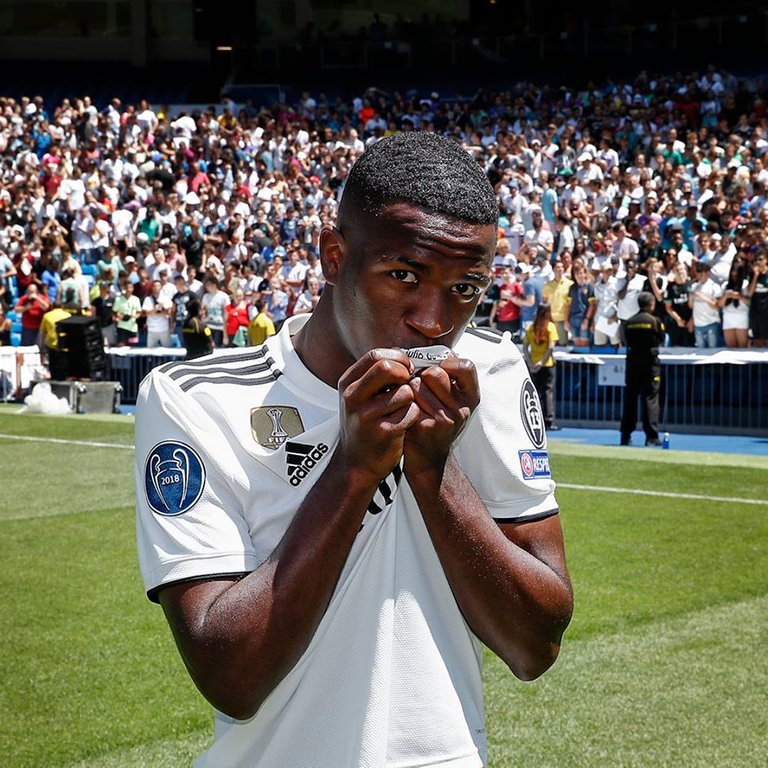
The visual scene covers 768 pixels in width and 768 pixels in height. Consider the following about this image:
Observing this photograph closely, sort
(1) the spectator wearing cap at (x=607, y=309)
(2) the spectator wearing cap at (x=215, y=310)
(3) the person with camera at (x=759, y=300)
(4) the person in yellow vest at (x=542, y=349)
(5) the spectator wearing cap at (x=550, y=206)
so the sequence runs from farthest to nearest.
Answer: (5) the spectator wearing cap at (x=550, y=206), (2) the spectator wearing cap at (x=215, y=310), (1) the spectator wearing cap at (x=607, y=309), (4) the person in yellow vest at (x=542, y=349), (3) the person with camera at (x=759, y=300)

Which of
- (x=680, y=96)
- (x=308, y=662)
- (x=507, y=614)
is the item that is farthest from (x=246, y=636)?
(x=680, y=96)

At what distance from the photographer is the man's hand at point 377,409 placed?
1.71 meters

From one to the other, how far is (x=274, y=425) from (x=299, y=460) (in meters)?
0.08

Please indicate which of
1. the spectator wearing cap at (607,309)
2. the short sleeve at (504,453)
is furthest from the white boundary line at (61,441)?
the short sleeve at (504,453)

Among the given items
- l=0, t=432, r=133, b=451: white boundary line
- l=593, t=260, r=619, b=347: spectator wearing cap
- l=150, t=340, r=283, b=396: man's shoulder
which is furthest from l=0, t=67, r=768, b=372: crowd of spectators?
l=150, t=340, r=283, b=396: man's shoulder

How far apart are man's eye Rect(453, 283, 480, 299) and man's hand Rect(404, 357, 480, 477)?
18 cm

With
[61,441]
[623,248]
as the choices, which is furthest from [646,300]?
[61,441]

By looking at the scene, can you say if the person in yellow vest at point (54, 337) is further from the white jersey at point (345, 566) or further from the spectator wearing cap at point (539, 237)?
the white jersey at point (345, 566)

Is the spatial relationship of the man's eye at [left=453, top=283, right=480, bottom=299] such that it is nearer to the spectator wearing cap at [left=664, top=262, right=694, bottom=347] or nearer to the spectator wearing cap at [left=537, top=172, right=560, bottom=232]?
the spectator wearing cap at [left=664, top=262, right=694, bottom=347]

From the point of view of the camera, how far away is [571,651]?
6.82m

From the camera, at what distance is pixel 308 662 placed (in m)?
1.91

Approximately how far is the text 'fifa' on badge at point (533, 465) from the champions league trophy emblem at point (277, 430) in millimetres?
408

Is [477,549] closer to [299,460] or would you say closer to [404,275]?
[299,460]

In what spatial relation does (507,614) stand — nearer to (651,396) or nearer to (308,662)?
(308,662)
